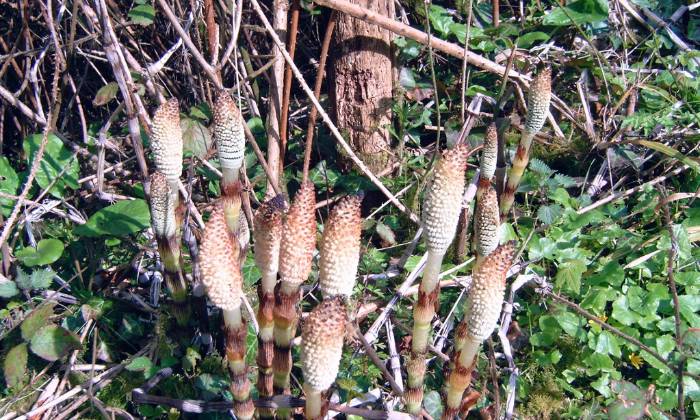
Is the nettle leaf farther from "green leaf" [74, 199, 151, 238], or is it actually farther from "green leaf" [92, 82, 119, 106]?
"green leaf" [92, 82, 119, 106]

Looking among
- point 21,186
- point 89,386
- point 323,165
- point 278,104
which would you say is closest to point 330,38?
point 278,104

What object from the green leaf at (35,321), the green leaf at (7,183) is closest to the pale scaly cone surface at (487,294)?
the green leaf at (35,321)

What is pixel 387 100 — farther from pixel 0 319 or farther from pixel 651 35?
pixel 0 319

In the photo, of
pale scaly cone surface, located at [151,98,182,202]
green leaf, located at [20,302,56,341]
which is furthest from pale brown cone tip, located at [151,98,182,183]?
green leaf, located at [20,302,56,341]

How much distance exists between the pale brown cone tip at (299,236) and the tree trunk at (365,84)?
A: 4.94 ft

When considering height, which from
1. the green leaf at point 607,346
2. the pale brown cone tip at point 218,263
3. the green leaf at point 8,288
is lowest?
the green leaf at point 607,346

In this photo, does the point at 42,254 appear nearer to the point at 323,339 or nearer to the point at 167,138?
the point at 167,138

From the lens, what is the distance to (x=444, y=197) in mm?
1215

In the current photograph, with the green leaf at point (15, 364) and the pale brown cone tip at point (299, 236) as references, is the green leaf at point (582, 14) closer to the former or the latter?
the pale brown cone tip at point (299, 236)

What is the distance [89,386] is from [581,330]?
5.15 feet

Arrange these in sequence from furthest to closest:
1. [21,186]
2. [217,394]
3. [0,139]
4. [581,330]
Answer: [0,139] → [21,186] → [581,330] → [217,394]

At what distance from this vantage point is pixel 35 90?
107 inches

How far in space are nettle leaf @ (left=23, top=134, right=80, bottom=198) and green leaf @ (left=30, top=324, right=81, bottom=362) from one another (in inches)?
26.9

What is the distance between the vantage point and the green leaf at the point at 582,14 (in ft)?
9.40
